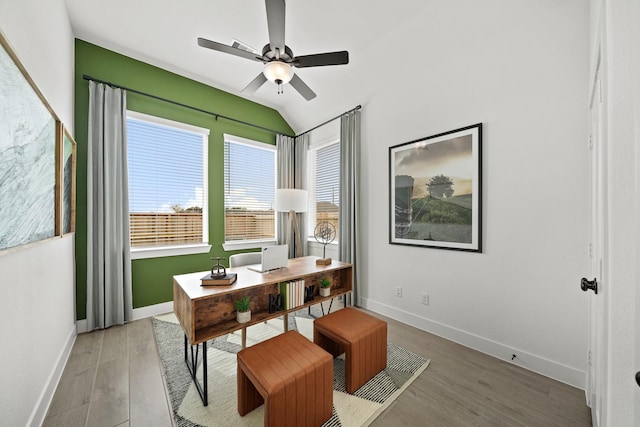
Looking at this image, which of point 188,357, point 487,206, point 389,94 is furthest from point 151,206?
point 487,206

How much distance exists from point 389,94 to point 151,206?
10.8ft

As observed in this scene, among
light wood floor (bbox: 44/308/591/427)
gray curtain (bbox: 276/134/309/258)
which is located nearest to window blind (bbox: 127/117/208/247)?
gray curtain (bbox: 276/134/309/258)

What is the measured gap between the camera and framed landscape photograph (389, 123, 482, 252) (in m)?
2.27

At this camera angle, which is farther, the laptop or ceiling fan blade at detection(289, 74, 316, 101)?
ceiling fan blade at detection(289, 74, 316, 101)

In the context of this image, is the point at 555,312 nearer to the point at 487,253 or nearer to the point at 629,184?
the point at 487,253

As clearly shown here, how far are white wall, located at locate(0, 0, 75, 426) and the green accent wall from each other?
41 centimetres

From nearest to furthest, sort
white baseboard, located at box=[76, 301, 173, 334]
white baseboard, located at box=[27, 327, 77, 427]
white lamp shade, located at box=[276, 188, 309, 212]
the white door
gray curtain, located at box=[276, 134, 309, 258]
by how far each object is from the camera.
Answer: the white door < white baseboard, located at box=[27, 327, 77, 427] < white baseboard, located at box=[76, 301, 173, 334] < white lamp shade, located at box=[276, 188, 309, 212] < gray curtain, located at box=[276, 134, 309, 258]

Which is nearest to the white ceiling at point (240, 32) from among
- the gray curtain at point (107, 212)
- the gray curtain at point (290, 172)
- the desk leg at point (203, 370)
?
the gray curtain at point (107, 212)

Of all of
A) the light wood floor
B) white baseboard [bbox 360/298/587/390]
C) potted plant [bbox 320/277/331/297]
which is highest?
potted plant [bbox 320/277/331/297]

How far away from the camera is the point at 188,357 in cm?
210

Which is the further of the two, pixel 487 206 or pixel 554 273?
pixel 487 206

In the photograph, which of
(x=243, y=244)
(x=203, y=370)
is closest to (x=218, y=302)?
(x=203, y=370)

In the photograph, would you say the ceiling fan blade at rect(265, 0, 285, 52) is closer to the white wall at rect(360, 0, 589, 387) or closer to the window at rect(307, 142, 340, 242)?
the white wall at rect(360, 0, 589, 387)

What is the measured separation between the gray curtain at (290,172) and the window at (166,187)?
1.19 meters
